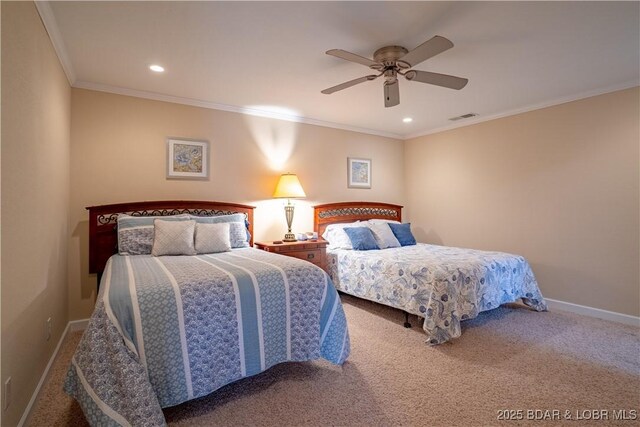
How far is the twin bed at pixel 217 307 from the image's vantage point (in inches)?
62.8

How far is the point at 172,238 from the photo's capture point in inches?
117

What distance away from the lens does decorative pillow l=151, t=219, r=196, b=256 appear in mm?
2943

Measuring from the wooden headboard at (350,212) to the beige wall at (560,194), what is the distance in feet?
2.80

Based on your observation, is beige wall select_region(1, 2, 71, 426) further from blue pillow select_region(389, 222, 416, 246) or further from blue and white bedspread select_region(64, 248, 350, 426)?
blue pillow select_region(389, 222, 416, 246)

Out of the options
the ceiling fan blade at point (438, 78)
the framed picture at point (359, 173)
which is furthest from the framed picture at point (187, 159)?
the ceiling fan blade at point (438, 78)

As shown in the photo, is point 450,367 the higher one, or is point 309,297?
point 309,297

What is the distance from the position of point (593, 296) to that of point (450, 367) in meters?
2.35

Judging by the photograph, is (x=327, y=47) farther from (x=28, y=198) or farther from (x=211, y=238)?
(x=28, y=198)

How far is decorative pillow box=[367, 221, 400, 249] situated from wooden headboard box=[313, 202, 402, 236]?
23.6 inches

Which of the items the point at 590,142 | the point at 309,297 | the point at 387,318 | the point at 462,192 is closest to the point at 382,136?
the point at 462,192

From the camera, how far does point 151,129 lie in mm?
3549

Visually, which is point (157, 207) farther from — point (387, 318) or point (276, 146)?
point (387, 318)

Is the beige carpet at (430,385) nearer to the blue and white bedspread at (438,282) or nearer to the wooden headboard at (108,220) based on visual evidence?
the blue and white bedspread at (438,282)

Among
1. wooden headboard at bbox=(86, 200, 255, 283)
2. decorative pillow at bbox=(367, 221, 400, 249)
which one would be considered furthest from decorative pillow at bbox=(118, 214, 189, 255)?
decorative pillow at bbox=(367, 221, 400, 249)
